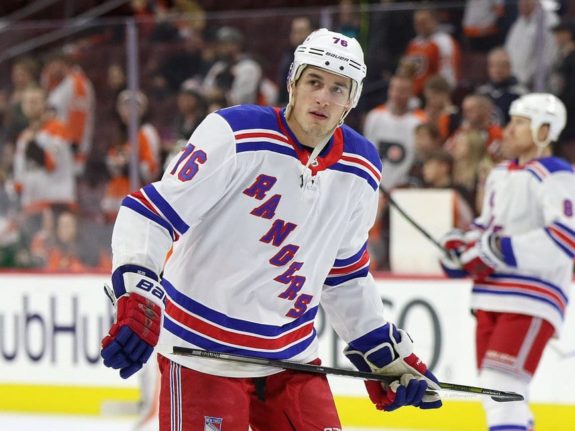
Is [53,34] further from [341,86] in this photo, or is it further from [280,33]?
[341,86]

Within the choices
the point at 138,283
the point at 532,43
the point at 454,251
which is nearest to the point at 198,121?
the point at 532,43

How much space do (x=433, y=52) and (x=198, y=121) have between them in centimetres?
134

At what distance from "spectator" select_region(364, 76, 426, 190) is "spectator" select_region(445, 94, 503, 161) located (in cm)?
21

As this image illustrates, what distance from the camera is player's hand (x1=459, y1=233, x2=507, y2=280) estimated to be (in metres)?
4.49

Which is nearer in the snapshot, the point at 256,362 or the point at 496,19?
the point at 256,362

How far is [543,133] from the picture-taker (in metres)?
4.66

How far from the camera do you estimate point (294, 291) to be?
8.75 feet

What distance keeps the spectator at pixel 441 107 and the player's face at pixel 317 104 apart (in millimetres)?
3338

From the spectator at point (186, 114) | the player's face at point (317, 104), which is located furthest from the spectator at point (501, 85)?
the player's face at point (317, 104)

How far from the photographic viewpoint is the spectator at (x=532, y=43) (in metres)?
5.75

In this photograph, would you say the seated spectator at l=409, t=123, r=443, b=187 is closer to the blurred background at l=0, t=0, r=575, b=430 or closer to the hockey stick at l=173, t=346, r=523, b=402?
the blurred background at l=0, t=0, r=575, b=430

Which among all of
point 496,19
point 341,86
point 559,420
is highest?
point 496,19

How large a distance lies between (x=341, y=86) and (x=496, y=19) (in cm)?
342

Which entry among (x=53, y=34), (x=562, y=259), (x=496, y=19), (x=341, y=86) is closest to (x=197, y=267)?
(x=341, y=86)
